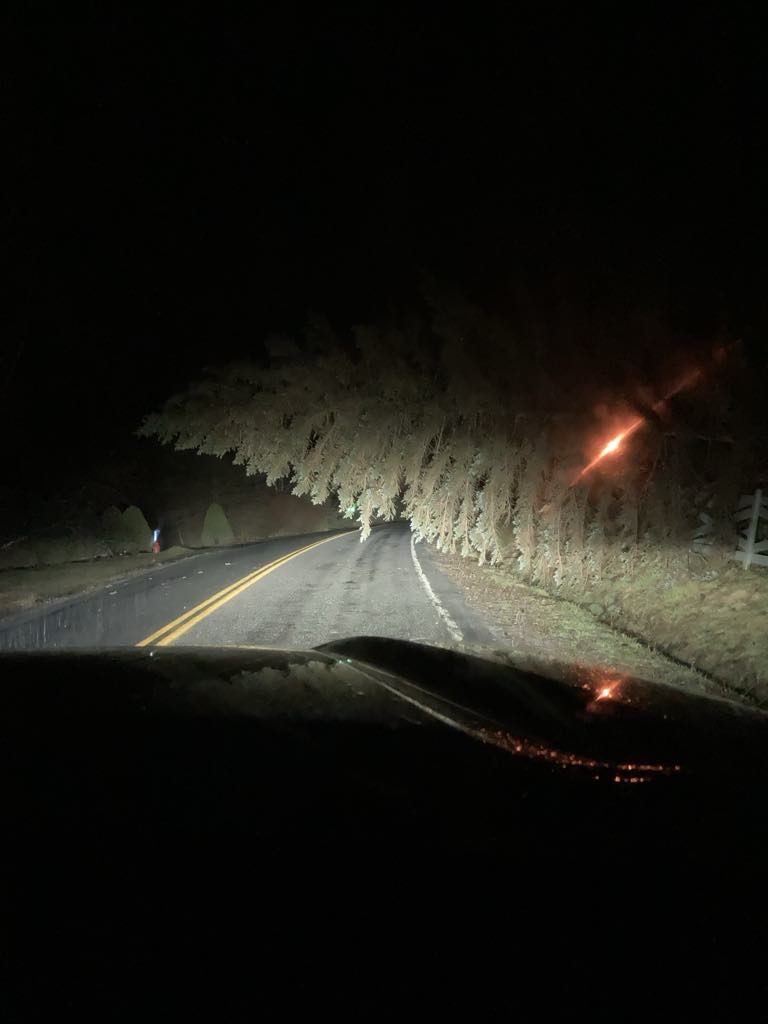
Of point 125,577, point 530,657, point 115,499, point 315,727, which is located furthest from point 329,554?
point 315,727

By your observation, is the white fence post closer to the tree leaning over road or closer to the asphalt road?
the tree leaning over road

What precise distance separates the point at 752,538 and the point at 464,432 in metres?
5.32

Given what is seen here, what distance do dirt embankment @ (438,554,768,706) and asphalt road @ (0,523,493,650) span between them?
102 centimetres

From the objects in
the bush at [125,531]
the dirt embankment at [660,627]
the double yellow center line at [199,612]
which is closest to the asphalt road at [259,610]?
the double yellow center line at [199,612]

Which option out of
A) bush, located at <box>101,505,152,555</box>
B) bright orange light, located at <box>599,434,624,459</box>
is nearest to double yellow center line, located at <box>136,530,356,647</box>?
bright orange light, located at <box>599,434,624,459</box>

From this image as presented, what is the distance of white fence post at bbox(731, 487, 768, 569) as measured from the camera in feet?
36.5

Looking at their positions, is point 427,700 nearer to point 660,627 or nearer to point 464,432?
point 464,432

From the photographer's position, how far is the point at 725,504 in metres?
9.79

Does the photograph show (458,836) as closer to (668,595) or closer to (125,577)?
(668,595)

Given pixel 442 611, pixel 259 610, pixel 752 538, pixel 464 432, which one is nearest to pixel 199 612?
pixel 259 610

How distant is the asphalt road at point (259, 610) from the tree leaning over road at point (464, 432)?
1737 mm

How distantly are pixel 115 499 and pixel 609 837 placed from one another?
32173 mm

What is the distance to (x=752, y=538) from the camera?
1128 centimetres

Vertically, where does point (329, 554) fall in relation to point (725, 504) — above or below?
below
